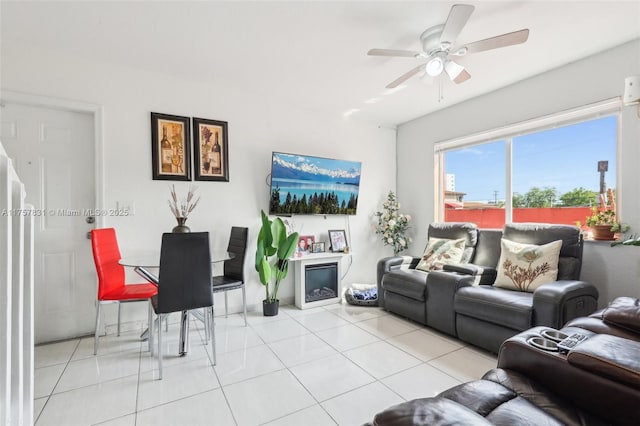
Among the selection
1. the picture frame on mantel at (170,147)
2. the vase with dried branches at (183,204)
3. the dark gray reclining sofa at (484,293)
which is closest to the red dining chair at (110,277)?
the vase with dried branches at (183,204)

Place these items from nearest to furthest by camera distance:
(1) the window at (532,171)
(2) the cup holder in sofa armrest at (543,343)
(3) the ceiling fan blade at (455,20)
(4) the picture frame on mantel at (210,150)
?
(2) the cup holder in sofa armrest at (543,343) → (3) the ceiling fan blade at (455,20) → (1) the window at (532,171) → (4) the picture frame on mantel at (210,150)

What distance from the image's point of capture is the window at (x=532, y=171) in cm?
278

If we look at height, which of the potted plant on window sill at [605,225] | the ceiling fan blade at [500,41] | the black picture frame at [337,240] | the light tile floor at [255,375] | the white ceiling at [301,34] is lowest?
the light tile floor at [255,375]

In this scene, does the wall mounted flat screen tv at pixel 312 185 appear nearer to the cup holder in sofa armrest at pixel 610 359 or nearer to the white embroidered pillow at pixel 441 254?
the white embroidered pillow at pixel 441 254

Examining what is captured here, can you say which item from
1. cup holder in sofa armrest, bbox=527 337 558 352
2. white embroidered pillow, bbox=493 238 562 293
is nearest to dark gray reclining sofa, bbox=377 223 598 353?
white embroidered pillow, bbox=493 238 562 293

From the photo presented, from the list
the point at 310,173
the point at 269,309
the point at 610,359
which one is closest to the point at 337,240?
the point at 310,173

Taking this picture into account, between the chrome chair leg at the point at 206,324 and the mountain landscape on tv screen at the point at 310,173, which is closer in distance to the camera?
the chrome chair leg at the point at 206,324

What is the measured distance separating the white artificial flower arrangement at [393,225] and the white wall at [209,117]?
19 cm

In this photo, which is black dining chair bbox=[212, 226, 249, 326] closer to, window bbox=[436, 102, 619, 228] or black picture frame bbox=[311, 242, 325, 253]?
black picture frame bbox=[311, 242, 325, 253]

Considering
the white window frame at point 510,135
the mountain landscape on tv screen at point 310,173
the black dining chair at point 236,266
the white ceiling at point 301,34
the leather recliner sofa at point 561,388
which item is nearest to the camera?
the leather recliner sofa at point 561,388

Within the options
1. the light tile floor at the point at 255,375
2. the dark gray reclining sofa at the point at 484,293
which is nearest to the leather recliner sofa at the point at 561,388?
the light tile floor at the point at 255,375

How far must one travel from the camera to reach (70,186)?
9.07 feet

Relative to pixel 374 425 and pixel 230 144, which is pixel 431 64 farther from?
pixel 374 425

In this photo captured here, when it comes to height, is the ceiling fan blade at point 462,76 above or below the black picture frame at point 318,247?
above
